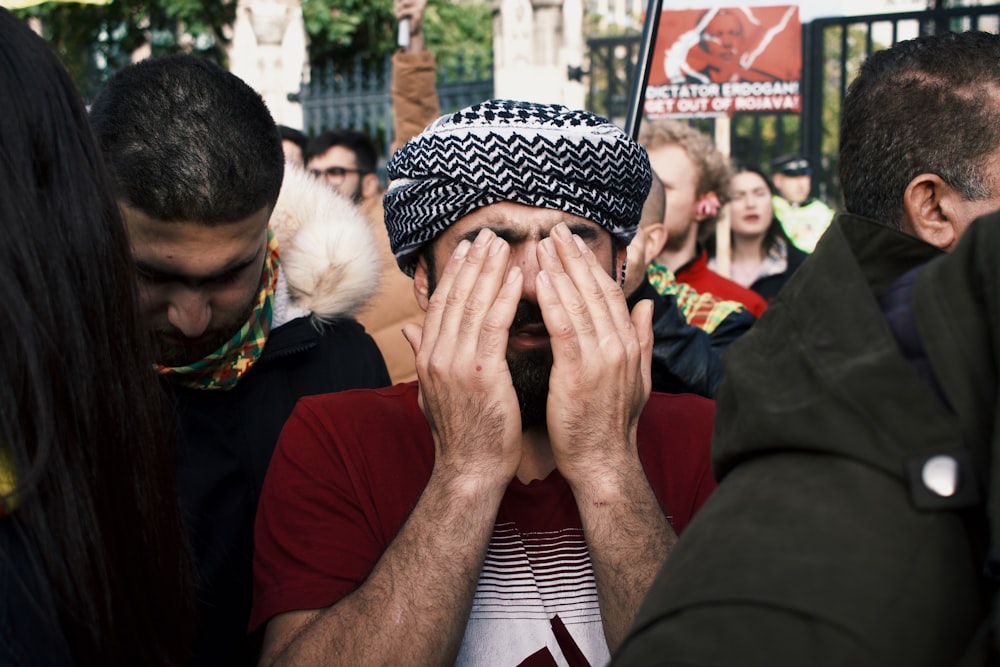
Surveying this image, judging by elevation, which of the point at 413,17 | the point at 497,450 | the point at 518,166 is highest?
the point at 413,17

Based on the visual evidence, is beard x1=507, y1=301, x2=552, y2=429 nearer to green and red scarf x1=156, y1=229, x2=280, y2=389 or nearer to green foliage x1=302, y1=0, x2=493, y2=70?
green and red scarf x1=156, y1=229, x2=280, y2=389

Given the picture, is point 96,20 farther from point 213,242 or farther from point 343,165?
point 213,242

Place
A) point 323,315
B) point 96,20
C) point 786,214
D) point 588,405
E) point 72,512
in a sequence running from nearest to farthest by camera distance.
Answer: point 72,512 < point 588,405 < point 323,315 < point 786,214 < point 96,20

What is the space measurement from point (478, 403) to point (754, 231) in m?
4.55

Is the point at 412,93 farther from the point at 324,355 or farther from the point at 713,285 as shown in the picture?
the point at 324,355

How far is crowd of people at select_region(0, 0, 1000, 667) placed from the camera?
0.81m

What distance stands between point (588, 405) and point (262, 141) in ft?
3.69

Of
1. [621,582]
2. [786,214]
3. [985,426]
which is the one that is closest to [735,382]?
[985,426]

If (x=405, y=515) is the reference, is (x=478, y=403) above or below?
above

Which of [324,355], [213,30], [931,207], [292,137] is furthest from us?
[213,30]

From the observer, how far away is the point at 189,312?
227 cm

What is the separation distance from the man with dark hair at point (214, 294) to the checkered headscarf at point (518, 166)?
0.48m


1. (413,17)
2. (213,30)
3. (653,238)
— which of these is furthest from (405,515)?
(213,30)

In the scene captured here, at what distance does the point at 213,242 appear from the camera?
227 centimetres
